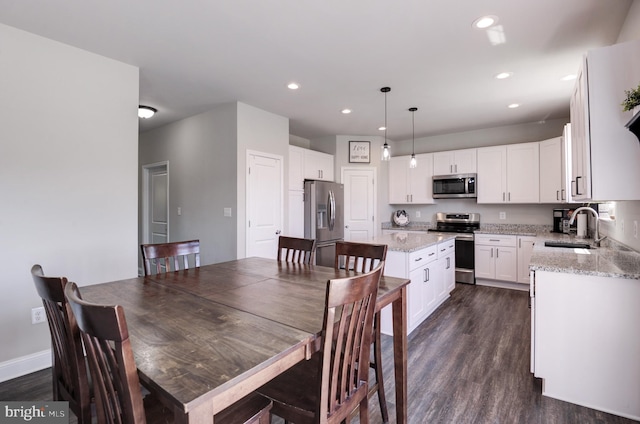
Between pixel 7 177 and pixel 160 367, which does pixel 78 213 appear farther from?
pixel 160 367

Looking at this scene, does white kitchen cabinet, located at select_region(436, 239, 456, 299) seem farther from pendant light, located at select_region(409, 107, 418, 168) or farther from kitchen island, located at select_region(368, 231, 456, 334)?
pendant light, located at select_region(409, 107, 418, 168)

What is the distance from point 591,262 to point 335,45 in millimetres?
2492

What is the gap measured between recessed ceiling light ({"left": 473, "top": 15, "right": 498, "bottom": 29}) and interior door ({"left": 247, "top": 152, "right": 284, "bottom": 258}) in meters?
2.74

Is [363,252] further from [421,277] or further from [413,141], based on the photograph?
[413,141]

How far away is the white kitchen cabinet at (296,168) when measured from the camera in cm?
467

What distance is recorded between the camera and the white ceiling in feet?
6.72

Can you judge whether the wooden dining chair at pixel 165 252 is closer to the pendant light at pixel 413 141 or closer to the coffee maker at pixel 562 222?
the pendant light at pixel 413 141

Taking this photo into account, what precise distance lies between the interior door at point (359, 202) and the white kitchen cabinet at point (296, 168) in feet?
3.18

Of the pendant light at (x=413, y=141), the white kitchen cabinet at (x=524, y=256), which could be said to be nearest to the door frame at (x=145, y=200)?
the pendant light at (x=413, y=141)

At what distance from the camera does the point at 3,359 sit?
88.8 inches

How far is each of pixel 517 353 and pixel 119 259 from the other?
12.0 feet

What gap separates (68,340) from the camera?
114 centimetres

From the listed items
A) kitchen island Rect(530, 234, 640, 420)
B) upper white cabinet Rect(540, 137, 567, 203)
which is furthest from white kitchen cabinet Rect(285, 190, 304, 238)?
upper white cabinet Rect(540, 137, 567, 203)

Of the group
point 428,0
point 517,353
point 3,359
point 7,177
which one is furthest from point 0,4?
point 517,353
